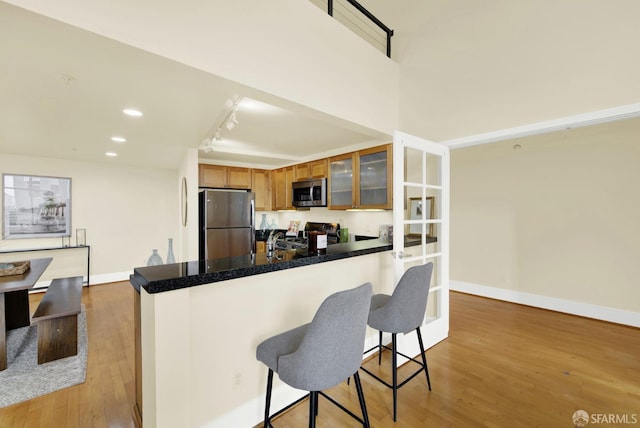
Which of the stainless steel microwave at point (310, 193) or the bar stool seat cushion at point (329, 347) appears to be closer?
the bar stool seat cushion at point (329, 347)

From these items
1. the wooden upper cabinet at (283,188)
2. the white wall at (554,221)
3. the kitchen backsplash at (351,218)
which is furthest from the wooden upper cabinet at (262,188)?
the white wall at (554,221)

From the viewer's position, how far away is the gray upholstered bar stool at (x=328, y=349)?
1.26 m

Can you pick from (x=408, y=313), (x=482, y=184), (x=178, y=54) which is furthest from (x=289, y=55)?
(x=482, y=184)

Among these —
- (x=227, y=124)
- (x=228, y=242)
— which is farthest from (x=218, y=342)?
(x=228, y=242)

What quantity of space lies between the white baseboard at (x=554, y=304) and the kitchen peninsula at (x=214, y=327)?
10.8 feet

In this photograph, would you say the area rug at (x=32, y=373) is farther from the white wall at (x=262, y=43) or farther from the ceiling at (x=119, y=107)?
the white wall at (x=262, y=43)

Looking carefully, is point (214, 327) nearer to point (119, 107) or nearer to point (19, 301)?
point (119, 107)

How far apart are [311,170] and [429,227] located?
91.4 inches

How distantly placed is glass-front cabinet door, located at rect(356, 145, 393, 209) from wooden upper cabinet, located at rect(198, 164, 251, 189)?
7.82 ft

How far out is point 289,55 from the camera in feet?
5.87

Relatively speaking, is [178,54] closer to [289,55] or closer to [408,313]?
[289,55]

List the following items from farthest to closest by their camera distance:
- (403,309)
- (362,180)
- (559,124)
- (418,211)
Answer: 1. (362,180)
2. (418,211)
3. (559,124)
4. (403,309)

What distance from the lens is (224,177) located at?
5.05 m

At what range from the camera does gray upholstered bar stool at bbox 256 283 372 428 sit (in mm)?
1261
